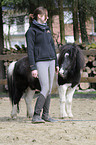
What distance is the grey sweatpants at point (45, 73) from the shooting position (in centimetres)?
447

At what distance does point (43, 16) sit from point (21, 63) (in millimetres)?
1255

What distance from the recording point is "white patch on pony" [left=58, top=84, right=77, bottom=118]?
18.0 ft

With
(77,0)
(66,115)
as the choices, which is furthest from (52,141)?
(77,0)

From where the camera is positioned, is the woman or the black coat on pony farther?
A: the black coat on pony

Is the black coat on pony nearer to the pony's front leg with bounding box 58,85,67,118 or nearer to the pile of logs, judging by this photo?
the pony's front leg with bounding box 58,85,67,118

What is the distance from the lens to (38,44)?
4.49 metres

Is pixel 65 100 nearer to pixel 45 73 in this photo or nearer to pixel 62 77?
pixel 62 77

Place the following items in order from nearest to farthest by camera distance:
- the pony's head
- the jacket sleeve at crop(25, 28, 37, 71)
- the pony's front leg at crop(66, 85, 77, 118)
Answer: the jacket sleeve at crop(25, 28, 37, 71) → the pony's head → the pony's front leg at crop(66, 85, 77, 118)

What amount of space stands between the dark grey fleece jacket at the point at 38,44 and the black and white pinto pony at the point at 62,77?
0.90 metres

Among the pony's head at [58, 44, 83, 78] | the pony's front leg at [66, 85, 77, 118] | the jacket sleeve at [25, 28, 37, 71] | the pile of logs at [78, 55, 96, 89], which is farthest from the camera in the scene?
the pile of logs at [78, 55, 96, 89]

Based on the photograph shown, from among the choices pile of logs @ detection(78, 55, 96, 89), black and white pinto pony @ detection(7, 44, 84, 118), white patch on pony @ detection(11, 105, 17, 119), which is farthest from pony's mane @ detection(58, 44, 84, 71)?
pile of logs @ detection(78, 55, 96, 89)

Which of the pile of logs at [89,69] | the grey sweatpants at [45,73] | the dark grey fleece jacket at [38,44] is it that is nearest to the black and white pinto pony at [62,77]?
the grey sweatpants at [45,73]

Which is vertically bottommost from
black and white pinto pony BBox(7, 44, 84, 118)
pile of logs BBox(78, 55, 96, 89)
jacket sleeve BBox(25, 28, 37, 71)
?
pile of logs BBox(78, 55, 96, 89)

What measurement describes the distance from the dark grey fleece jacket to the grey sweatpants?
8 cm
